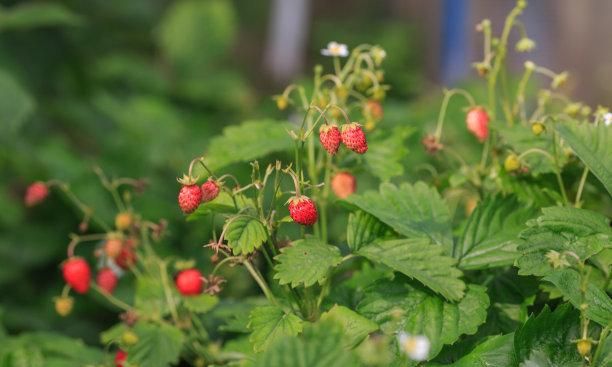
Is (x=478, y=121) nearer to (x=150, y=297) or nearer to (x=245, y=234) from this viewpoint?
(x=245, y=234)

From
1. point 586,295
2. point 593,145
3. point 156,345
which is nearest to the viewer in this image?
point 586,295

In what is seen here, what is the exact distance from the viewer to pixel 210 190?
3.66ft

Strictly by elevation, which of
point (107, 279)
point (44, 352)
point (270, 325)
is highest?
point (270, 325)

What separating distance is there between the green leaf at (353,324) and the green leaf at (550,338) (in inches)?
6.5

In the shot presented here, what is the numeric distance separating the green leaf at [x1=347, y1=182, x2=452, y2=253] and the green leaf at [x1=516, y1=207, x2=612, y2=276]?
145 millimetres

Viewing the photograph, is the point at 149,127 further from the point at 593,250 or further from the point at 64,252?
the point at 593,250

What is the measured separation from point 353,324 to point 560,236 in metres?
0.26

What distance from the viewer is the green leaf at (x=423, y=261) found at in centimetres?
112

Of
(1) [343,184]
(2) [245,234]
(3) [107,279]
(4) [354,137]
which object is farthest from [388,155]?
(3) [107,279]

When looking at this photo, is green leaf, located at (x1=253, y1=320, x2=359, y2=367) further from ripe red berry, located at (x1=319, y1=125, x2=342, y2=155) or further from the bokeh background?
the bokeh background

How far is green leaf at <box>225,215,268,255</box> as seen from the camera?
107 centimetres

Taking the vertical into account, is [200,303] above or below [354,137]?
below

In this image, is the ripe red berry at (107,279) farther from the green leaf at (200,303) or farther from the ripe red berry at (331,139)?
the ripe red berry at (331,139)

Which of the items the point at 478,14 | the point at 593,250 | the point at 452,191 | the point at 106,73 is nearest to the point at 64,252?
the point at 106,73
